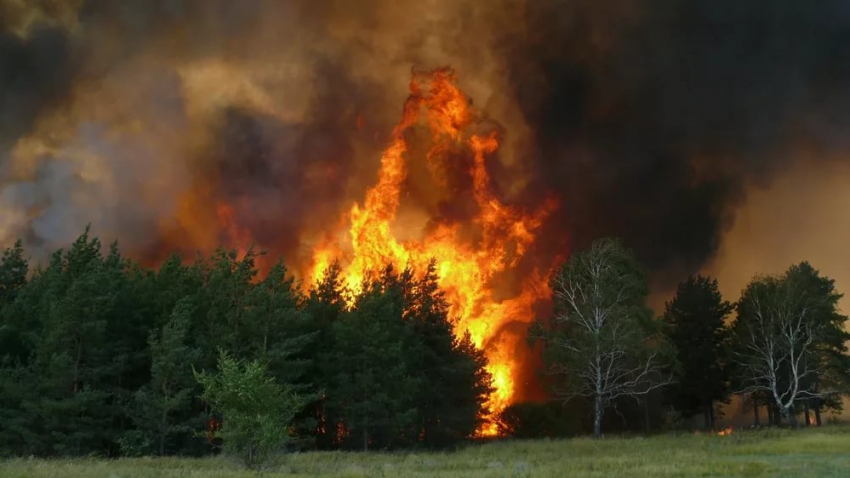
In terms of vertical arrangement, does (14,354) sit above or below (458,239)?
below

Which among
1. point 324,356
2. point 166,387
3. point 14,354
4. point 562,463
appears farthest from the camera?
point 324,356

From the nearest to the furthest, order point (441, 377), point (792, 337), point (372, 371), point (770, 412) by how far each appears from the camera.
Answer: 1. point (372, 371)
2. point (441, 377)
3. point (792, 337)
4. point (770, 412)

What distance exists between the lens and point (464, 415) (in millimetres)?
58031

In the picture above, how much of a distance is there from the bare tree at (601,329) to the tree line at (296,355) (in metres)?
0.20

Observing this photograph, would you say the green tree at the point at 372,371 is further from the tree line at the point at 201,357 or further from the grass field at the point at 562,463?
the grass field at the point at 562,463

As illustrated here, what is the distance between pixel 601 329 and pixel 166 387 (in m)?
36.5

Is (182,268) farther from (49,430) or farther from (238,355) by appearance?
(49,430)

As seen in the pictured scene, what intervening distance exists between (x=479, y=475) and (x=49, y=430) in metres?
30.6

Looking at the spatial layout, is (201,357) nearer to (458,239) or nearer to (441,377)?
(441,377)

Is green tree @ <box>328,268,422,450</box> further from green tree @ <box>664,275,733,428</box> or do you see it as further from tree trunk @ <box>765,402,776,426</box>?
tree trunk @ <box>765,402,776,426</box>

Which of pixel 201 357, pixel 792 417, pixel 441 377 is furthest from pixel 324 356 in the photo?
pixel 792 417

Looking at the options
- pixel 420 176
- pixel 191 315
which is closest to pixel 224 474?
pixel 191 315

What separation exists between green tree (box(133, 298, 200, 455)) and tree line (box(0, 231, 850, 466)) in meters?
0.16

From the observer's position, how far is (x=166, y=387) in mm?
46719
